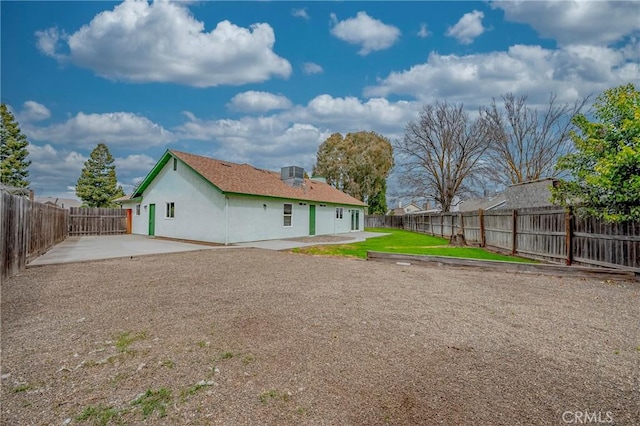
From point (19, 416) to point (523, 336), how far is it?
17.3 ft

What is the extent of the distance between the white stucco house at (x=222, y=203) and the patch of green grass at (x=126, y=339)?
11.3 meters

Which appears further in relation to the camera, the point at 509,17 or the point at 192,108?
the point at 192,108

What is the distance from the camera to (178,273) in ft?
26.8

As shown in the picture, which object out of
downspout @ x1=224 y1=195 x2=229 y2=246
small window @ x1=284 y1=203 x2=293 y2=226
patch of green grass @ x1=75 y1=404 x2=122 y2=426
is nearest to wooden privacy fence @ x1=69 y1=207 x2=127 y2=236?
downspout @ x1=224 y1=195 x2=229 y2=246

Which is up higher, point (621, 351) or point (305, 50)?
point (305, 50)

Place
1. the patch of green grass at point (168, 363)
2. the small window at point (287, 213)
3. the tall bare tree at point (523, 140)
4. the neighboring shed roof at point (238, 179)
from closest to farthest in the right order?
1. the patch of green grass at point (168, 363)
2. the neighboring shed roof at point (238, 179)
3. the small window at point (287, 213)
4. the tall bare tree at point (523, 140)

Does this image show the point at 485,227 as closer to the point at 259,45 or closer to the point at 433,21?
the point at 433,21

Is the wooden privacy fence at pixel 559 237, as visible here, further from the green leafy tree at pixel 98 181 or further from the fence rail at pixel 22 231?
the green leafy tree at pixel 98 181

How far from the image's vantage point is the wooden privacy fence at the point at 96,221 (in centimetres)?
2133

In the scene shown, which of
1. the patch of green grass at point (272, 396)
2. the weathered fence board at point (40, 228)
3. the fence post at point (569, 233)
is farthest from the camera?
the weathered fence board at point (40, 228)

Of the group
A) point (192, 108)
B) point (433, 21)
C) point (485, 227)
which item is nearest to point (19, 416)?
point (485, 227)

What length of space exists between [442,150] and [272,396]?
3563 cm

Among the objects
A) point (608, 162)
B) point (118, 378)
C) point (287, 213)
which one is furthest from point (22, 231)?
point (608, 162)

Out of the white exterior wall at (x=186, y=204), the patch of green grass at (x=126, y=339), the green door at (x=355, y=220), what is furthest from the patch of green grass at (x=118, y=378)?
the green door at (x=355, y=220)
